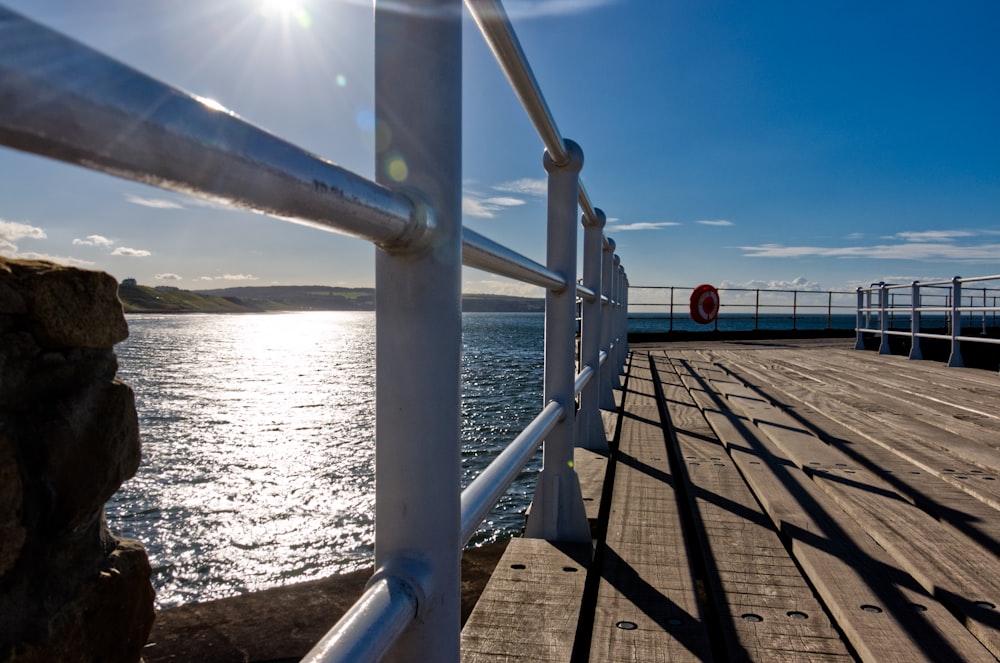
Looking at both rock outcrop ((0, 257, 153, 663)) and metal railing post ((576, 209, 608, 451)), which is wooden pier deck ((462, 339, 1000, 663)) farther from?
rock outcrop ((0, 257, 153, 663))

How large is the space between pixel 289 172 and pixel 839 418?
3128 millimetres

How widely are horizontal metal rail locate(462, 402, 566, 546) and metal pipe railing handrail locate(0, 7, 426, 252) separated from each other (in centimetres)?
48

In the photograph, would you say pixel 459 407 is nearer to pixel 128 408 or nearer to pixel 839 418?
pixel 128 408

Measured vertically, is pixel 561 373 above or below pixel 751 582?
above

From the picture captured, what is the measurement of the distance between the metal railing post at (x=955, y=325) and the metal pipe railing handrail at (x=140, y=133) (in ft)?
21.4

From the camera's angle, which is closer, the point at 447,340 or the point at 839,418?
the point at 447,340

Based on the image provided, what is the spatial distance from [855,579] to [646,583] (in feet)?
1.32

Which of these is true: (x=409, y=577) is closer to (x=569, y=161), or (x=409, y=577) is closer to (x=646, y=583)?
(x=646, y=583)

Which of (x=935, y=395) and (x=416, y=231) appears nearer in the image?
(x=416, y=231)

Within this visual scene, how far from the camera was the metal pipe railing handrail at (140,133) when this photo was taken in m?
0.19

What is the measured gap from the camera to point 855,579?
49.6 inches

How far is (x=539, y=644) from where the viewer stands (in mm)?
1038

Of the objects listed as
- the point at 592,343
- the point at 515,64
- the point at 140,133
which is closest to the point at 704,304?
the point at 592,343

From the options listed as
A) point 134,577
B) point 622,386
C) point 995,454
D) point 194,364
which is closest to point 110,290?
point 134,577
